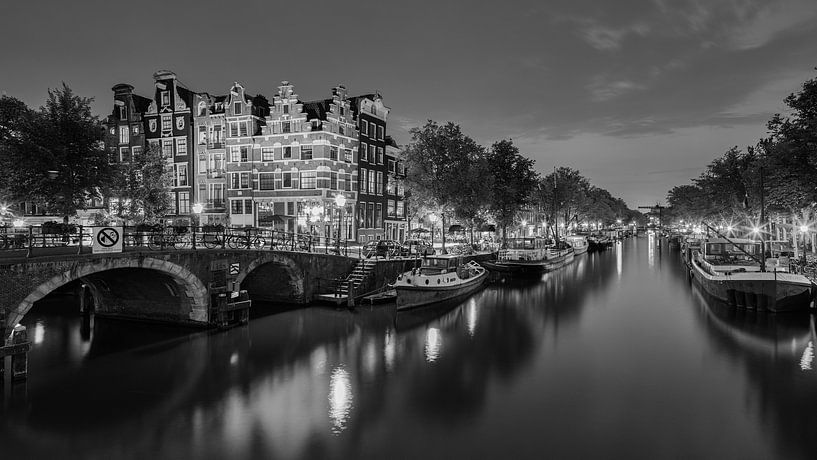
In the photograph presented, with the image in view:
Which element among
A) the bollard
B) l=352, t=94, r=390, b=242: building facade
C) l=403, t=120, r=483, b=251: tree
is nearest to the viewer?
the bollard

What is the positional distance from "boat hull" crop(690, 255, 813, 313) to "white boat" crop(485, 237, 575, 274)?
23745 mm

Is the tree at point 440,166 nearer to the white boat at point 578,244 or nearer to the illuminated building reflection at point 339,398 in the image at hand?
the illuminated building reflection at point 339,398

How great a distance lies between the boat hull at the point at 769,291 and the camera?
29984mm

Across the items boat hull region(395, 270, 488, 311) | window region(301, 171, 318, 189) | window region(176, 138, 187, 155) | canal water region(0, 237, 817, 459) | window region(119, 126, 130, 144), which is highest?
window region(119, 126, 130, 144)

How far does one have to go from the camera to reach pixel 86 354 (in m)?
23.2

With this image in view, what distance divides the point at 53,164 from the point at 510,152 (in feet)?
160

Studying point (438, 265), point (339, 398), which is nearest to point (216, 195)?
point (438, 265)

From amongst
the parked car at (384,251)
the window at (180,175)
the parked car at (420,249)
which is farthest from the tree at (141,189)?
the parked car at (420,249)

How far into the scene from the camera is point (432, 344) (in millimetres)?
26172

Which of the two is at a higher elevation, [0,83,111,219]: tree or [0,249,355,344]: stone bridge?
[0,83,111,219]: tree

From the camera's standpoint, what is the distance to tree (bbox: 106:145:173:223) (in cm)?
4372

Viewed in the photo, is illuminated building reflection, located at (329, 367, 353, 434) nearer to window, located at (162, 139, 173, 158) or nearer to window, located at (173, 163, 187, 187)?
window, located at (173, 163, 187, 187)

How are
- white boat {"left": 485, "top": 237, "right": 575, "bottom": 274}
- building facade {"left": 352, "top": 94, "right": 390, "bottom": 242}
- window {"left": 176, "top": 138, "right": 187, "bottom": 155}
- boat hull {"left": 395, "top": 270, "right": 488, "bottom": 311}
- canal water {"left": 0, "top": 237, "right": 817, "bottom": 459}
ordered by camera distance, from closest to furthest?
1. canal water {"left": 0, "top": 237, "right": 817, "bottom": 459}
2. boat hull {"left": 395, "top": 270, "right": 488, "bottom": 311}
3. white boat {"left": 485, "top": 237, "right": 575, "bottom": 274}
4. window {"left": 176, "top": 138, "right": 187, "bottom": 155}
5. building facade {"left": 352, "top": 94, "right": 390, "bottom": 242}

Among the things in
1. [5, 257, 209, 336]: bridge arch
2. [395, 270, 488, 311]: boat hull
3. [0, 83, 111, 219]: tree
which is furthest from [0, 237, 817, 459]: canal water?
[0, 83, 111, 219]: tree
